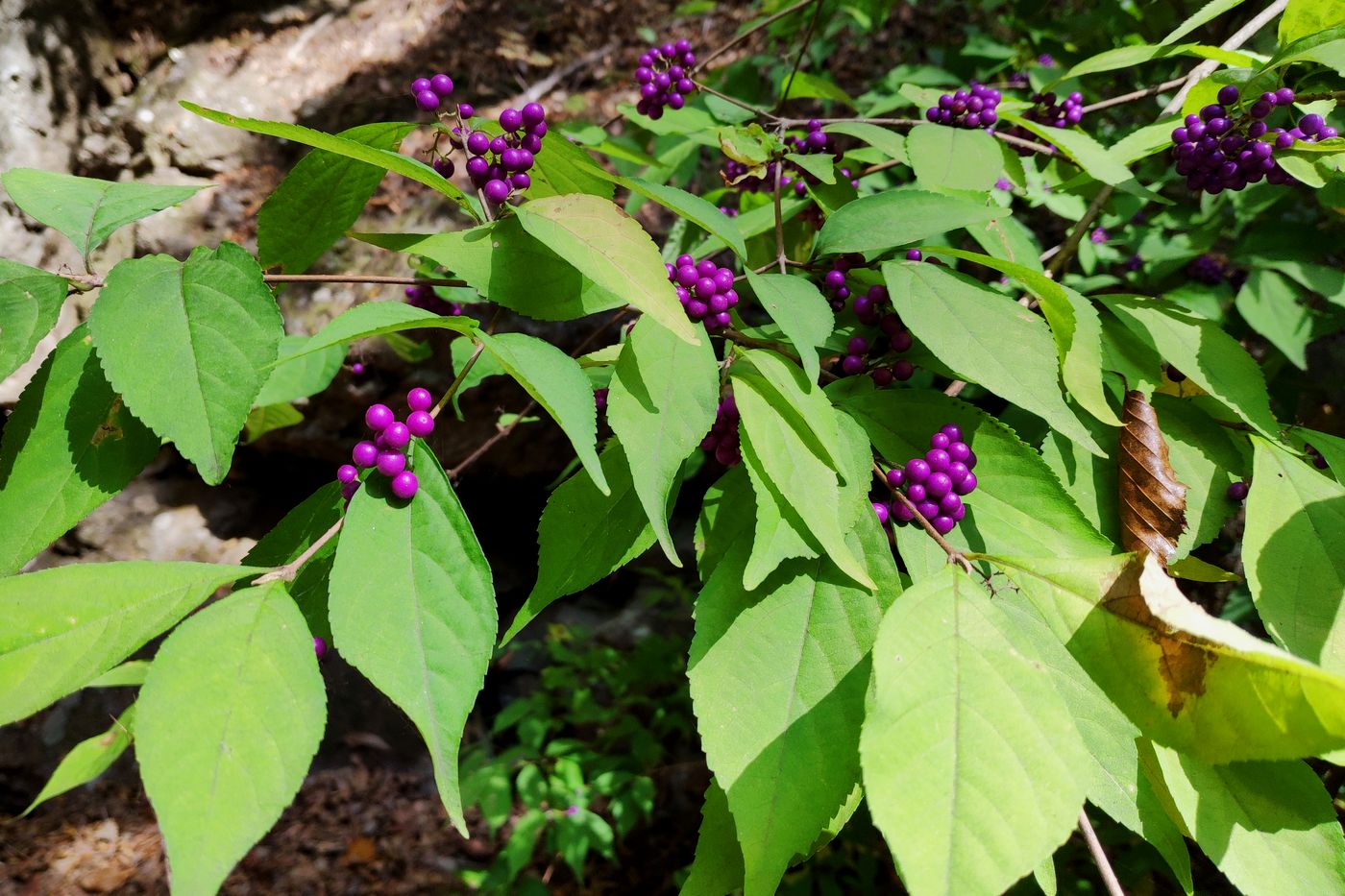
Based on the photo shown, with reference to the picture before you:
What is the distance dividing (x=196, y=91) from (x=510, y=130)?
15.4 ft

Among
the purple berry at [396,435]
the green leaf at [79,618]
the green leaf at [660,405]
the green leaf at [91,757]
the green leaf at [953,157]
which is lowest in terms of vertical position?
the green leaf at [91,757]

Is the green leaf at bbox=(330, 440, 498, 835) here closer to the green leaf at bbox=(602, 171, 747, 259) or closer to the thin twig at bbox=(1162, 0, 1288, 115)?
the green leaf at bbox=(602, 171, 747, 259)

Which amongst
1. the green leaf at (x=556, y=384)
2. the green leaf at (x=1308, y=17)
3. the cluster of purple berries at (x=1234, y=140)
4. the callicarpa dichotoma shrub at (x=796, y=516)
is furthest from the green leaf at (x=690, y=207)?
the green leaf at (x=1308, y=17)

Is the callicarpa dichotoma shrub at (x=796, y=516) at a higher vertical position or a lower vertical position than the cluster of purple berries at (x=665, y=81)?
lower

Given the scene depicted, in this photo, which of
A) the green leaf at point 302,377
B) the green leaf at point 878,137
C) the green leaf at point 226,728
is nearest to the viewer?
the green leaf at point 226,728

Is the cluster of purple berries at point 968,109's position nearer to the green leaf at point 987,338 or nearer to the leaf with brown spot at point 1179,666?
the green leaf at point 987,338

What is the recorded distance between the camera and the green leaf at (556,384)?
661 millimetres

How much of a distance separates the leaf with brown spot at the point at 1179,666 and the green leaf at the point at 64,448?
105cm

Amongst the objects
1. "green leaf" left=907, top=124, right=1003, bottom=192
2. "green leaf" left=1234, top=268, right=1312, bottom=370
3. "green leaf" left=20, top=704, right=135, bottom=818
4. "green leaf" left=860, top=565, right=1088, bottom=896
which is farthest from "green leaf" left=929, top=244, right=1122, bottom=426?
"green leaf" left=20, top=704, right=135, bottom=818

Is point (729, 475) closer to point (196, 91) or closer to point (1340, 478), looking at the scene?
point (1340, 478)

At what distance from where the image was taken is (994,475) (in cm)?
97

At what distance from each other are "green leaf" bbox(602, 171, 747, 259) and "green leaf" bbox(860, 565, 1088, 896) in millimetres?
514

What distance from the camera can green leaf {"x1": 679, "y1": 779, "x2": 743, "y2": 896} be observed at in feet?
2.68

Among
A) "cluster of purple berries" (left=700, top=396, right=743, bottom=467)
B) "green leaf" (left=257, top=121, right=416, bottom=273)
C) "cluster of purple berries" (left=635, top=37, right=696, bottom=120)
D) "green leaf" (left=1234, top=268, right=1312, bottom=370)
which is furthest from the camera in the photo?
"green leaf" (left=1234, top=268, right=1312, bottom=370)
